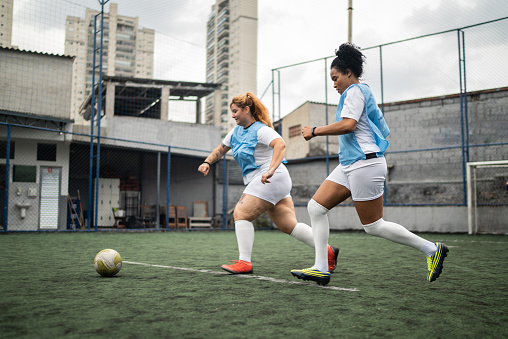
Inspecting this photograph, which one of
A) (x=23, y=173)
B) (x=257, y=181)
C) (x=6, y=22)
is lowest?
(x=257, y=181)

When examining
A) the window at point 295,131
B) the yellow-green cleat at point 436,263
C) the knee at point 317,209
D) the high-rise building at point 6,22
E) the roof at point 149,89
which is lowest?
the yellow-green cleat at point 436,263

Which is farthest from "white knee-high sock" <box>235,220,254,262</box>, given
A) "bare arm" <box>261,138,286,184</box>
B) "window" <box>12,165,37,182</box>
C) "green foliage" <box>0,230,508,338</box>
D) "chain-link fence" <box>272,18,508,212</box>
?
"window" <box>12,165,37,182</box>

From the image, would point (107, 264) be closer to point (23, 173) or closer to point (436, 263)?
point (436, 263)

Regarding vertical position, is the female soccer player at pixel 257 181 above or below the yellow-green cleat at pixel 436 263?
above

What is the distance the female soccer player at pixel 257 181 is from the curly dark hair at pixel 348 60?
2.80ft

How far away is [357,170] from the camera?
345cm

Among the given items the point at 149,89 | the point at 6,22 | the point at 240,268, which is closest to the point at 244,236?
the point at 240,268

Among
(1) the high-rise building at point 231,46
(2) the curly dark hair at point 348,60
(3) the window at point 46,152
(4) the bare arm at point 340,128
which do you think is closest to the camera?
(4) the bare arm at point 340,128

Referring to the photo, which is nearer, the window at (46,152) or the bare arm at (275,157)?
the bare arm at (275,157)

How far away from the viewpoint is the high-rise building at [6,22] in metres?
12.5

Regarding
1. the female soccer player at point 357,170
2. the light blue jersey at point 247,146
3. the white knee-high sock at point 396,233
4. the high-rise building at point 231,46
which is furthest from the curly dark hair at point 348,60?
the high-rise building at point 231,46

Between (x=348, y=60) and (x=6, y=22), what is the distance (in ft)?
40.3

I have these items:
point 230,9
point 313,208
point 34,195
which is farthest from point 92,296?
point 230,9

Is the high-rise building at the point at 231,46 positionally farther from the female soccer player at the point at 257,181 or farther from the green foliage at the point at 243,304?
the green foliage at the point at 243,304
